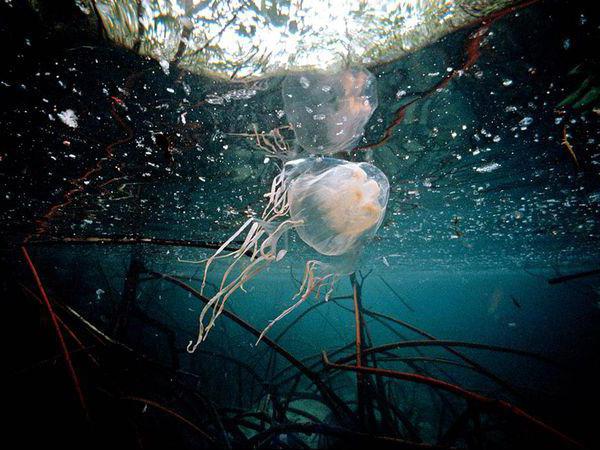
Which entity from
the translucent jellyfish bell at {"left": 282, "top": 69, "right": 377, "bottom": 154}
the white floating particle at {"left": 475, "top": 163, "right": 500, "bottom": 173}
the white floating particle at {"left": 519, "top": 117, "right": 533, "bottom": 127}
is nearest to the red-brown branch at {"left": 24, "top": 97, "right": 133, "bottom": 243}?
the translucent jellyfish bell at {"left": 282, "top": 69, "right": 377, "bottom": 154}

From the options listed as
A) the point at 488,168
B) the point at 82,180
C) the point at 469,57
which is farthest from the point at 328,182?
the point at 82,180

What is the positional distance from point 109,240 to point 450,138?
4.31 metres

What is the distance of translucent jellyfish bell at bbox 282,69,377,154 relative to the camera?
2637 millimetres

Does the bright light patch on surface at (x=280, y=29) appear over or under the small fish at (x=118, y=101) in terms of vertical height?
over

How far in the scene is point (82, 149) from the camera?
3.81 metres

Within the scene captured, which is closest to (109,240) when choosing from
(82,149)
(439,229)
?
(82,149)

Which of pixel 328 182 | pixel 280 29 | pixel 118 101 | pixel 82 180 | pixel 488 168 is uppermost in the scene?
pixel 280 29

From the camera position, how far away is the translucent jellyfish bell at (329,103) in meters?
2.64

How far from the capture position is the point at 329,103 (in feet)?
8.80

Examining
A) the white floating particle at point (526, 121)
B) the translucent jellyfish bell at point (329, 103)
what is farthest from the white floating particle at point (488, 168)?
the translucent jellyfish bell at point (329, 103)

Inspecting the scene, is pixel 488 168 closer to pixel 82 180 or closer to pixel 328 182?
pixel 328 182

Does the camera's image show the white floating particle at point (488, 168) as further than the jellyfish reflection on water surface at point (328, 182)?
Yes

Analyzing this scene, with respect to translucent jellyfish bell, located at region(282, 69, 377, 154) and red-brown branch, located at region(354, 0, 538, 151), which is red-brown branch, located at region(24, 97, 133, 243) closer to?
translucent jellyfish bell, located at region(282, 69, 377, 154)

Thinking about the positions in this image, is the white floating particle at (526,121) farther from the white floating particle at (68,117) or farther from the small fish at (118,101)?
the white floating particle at (68,117)
